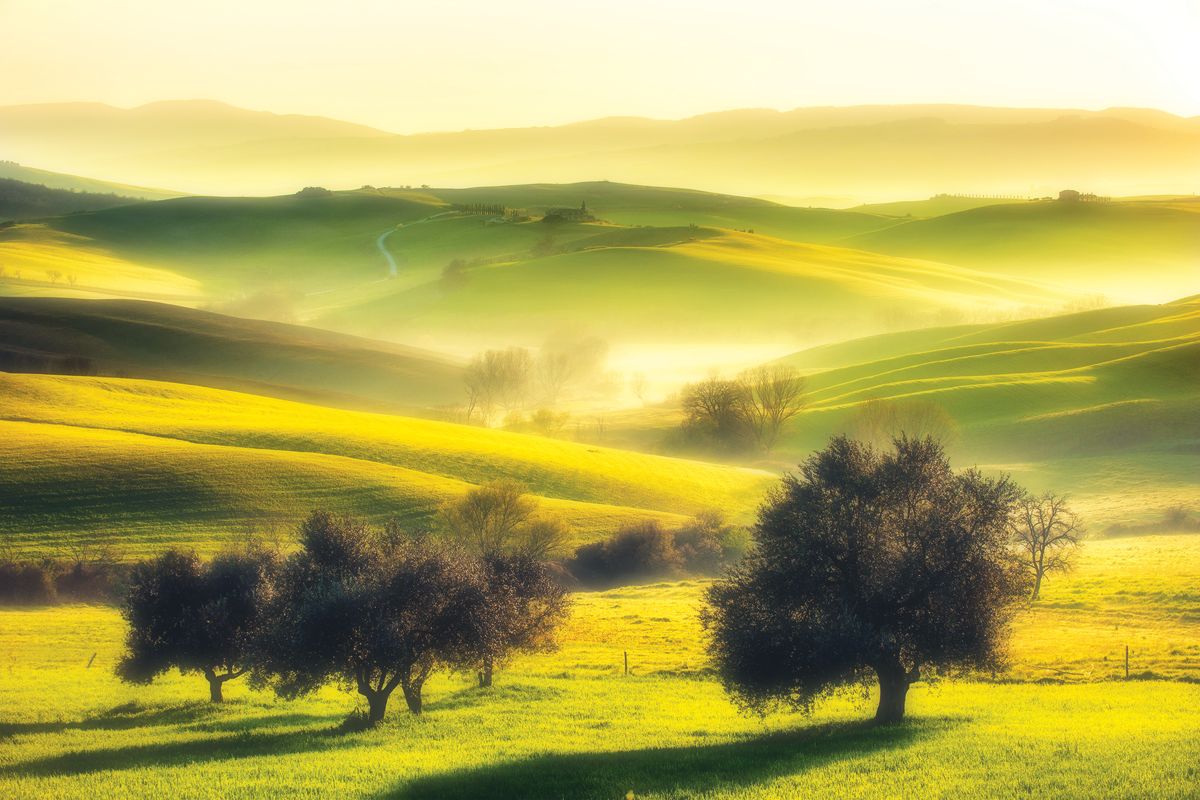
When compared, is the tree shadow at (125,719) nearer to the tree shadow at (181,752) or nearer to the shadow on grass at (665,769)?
the tree shadow at (181,752)

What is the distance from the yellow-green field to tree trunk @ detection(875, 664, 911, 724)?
0.80 meters

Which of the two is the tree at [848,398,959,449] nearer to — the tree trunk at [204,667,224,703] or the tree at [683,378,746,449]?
the tree at [683,378,746,449]

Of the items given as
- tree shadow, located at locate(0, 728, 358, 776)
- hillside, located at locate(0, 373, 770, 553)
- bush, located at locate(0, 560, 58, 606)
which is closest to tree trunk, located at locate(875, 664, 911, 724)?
tree shadow, located at locate(0, 728, 358, 776)

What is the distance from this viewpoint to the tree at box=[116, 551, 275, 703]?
39812 mm

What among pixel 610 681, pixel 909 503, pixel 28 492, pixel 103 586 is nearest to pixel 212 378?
pixel 28 492

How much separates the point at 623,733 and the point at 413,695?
24.9ft

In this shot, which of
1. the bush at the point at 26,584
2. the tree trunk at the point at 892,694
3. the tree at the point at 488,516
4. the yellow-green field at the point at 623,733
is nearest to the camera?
the yellow-green field at the point at 623,733

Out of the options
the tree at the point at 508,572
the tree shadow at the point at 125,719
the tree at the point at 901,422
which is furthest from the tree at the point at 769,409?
the tree shadow at the point at 125,719

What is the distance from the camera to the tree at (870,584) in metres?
30.5

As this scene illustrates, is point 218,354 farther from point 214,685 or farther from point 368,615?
point 368,615

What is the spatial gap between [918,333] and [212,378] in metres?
107

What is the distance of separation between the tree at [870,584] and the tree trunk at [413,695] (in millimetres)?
9614

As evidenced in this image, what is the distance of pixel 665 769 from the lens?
26.1 meters

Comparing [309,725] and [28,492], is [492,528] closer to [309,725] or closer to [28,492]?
[28,492]
